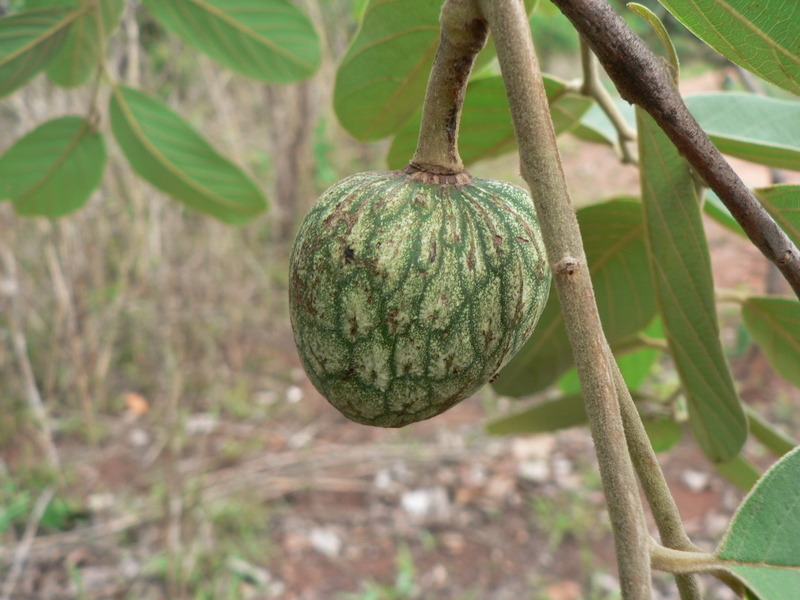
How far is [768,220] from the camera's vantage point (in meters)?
0.65

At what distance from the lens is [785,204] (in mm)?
958

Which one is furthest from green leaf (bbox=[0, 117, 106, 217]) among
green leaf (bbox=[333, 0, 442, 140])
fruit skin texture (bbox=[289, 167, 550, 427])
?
fruit skin texture (bbox=[289, 167, 550, 427])

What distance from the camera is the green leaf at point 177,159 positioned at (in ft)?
5.18

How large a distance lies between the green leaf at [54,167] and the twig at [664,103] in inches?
50.1

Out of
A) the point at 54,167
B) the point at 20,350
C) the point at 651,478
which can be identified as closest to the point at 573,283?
the point at 651,478

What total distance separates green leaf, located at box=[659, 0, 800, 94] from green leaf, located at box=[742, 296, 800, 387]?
0.57 metres

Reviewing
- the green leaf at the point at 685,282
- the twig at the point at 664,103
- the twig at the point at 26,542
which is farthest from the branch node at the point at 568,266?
the twig at the point at 26,542

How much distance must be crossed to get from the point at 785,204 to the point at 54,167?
4.73 ft

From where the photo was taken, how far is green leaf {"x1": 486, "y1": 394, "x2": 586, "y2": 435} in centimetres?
160

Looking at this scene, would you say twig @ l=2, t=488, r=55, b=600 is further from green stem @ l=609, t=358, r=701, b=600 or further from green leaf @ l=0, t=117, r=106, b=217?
green stem @ l=609, t=358, r=701, b=600

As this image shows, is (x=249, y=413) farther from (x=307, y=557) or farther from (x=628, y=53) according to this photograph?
(x=628, y=53)

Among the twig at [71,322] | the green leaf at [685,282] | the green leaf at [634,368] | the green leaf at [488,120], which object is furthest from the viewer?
the twig at [71,322]

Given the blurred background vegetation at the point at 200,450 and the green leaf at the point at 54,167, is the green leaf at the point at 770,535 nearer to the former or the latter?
the green leaf at the point at 54,167

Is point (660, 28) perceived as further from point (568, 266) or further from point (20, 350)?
point (20, 350)
